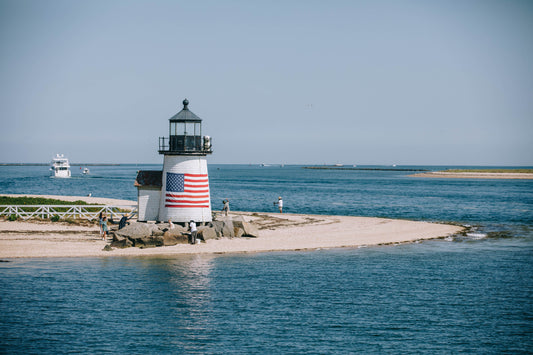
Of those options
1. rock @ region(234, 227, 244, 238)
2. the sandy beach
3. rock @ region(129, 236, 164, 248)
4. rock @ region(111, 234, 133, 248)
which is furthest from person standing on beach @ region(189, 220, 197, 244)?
rock @ region(234, 227, 244, 238)

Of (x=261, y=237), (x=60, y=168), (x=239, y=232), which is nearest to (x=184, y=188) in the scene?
(x=239, y=232)

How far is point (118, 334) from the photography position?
18.4 meters

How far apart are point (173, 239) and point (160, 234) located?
89 cm

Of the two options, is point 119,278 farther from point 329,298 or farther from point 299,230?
point 299,230

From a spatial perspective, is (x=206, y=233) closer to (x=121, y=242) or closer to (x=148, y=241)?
(x=148, y=241)

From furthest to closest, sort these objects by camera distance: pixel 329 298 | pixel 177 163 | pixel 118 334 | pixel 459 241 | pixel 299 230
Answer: pixel 299 230 < pixel 459 241 < pixel 177 163 < pixel 329 298 < pixel 118 334

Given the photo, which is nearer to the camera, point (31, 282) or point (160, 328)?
point (160, 328)

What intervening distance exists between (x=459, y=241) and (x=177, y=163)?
21232 millimetres

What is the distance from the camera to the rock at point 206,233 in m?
36.8

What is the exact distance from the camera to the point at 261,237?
39688mm

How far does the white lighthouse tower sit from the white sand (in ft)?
9.25

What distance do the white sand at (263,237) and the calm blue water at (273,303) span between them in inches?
89.0

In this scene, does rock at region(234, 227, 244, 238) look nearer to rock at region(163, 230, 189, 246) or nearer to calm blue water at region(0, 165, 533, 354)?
rock at region(163, 230, 189, 246)

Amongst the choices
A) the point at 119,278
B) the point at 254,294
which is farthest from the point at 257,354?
the point at 119,278
